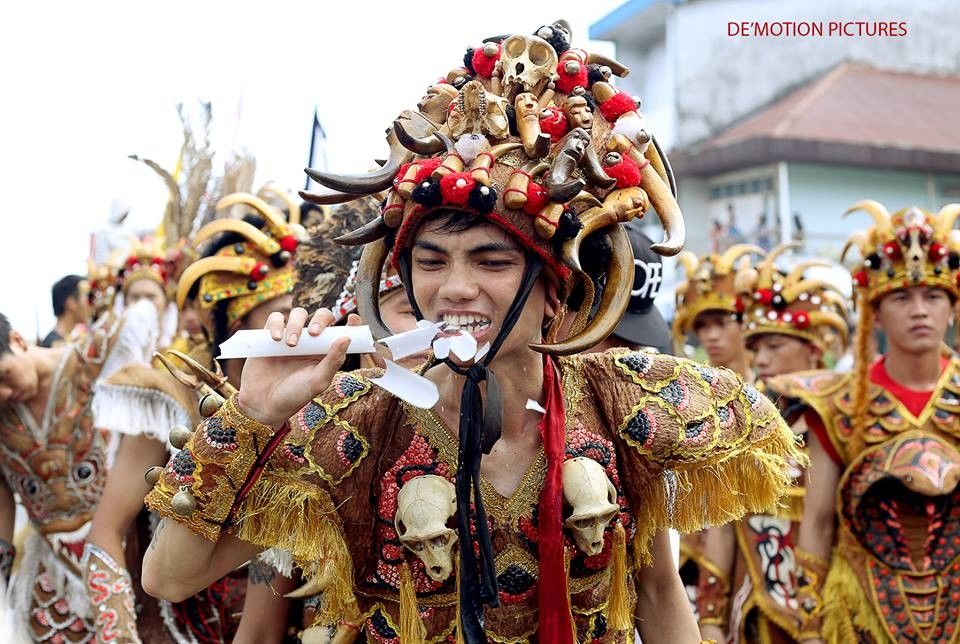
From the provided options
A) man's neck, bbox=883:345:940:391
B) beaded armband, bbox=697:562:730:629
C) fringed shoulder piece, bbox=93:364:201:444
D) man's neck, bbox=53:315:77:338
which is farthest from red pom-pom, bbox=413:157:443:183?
man's neck, bbox=53:315:77:338

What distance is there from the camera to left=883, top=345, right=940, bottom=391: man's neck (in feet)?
19.4

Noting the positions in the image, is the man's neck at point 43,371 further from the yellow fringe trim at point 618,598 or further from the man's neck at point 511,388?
the yellow fringe trim at point 618,598

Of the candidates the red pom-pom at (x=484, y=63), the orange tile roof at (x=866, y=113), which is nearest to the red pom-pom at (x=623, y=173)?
the red pom-pom at (x=484, y=63)

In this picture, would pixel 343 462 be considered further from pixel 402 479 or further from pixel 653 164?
pixel 653 164

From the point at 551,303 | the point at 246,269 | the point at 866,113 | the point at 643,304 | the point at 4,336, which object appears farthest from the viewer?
the point at 866,113

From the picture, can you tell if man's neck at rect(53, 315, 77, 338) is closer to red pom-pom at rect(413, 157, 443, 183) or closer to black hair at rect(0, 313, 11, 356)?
black hair at rect(0, 313, 11, 356)

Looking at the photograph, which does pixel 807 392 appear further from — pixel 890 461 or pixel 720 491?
pixel 720 491

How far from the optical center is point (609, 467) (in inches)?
113

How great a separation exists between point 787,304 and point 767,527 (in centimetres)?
177

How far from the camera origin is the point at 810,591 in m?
5.95

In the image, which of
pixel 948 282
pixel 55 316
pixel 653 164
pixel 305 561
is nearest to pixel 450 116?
pixel 653 164

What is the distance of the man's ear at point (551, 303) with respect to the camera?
279 centimetres

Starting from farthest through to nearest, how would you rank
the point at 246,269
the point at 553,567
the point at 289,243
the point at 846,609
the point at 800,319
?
the point at 800,319, the point at 846,609, the point at 289,243, the point at 246,269, the point at 553,567

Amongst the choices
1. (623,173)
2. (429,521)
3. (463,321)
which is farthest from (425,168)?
(429,521)
